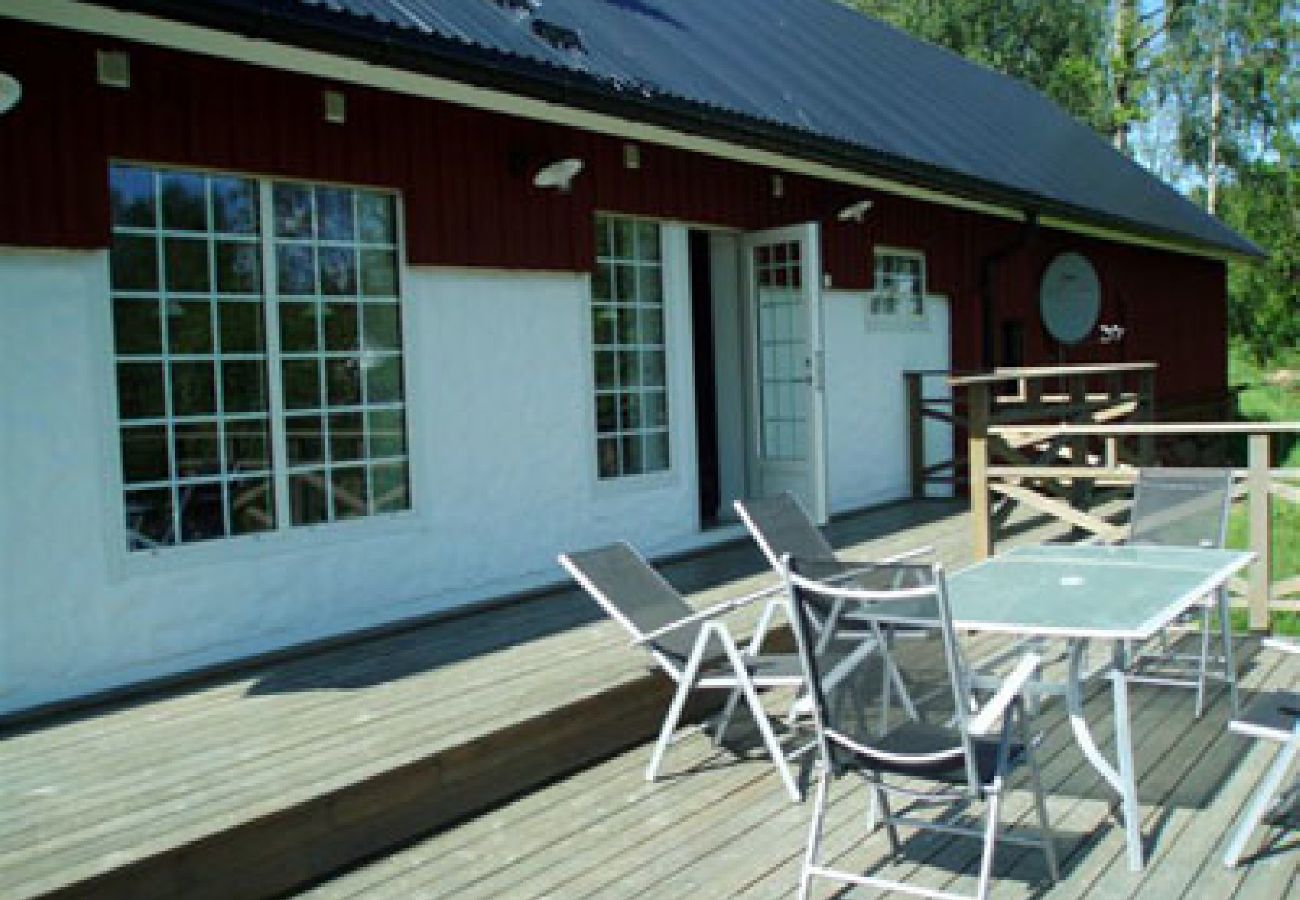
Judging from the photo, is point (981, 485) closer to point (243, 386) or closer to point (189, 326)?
point (243, 386)

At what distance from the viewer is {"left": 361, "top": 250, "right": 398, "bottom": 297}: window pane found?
5.76 meters

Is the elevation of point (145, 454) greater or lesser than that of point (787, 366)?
lesser

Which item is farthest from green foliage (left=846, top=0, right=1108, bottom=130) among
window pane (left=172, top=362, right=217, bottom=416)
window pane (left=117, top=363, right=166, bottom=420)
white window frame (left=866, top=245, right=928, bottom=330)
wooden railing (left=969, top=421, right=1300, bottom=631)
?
window pane (left=117, top=363, right=166, bottom=420)

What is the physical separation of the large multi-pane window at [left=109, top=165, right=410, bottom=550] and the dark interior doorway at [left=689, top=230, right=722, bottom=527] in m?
3.38

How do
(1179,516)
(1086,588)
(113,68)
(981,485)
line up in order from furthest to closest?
(981,485)
(1179,516)
(113,68)
(1086,588)

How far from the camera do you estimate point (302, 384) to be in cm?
546

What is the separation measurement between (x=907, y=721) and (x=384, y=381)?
3246 millimetres

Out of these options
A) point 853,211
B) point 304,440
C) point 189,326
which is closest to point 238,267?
point 189,326

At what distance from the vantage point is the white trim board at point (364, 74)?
4211 millimetres

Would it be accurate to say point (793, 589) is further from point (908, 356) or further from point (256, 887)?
point (908, 356)

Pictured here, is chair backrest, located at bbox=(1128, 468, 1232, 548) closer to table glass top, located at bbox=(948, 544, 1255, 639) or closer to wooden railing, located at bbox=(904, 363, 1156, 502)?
table glass top, located at bbox=(948, 544, 1255, 639)

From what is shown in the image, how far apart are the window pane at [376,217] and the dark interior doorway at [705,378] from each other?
340 centimetres

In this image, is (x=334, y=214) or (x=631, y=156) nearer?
(x=334, y=214)

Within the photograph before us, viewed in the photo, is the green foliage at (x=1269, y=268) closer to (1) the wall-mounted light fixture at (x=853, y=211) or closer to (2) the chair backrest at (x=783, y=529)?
(1) the wall-mounted light fixture at (x=853, y=211)
